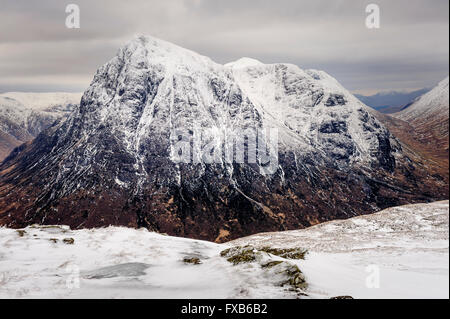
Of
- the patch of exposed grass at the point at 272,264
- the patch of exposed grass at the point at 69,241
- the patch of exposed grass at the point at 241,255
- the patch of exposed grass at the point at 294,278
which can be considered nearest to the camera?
the patch of exposed grass at the point at 294,278

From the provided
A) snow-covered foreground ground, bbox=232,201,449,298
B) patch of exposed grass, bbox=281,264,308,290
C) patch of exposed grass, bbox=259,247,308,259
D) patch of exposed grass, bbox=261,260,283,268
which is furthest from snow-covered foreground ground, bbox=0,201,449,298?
patch of exposed grass, bbox=259,247,308,259

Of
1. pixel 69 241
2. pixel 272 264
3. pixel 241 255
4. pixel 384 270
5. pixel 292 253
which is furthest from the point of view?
pixel 69 241

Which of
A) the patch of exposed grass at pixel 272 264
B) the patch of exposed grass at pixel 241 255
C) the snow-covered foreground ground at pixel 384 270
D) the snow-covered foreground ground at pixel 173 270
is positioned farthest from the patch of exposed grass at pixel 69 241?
the snow-covered foreground ground at pixel 384 270

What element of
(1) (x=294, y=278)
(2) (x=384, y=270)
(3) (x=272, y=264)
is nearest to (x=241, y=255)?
(3) (x=272, y=264)

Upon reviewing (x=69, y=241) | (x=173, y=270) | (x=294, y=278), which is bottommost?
(x=173, y=270)

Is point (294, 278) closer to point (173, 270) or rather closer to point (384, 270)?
point (384, 270)

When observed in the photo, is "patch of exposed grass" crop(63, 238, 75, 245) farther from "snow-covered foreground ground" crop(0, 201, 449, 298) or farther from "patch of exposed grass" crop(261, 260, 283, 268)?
"patch of exposed grass" crop(261, 260, 283, 268)

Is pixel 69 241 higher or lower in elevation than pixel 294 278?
lower

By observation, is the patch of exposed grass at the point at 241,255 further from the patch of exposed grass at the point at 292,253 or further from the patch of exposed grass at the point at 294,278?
the patch of exposed grass at the point at 292,253
